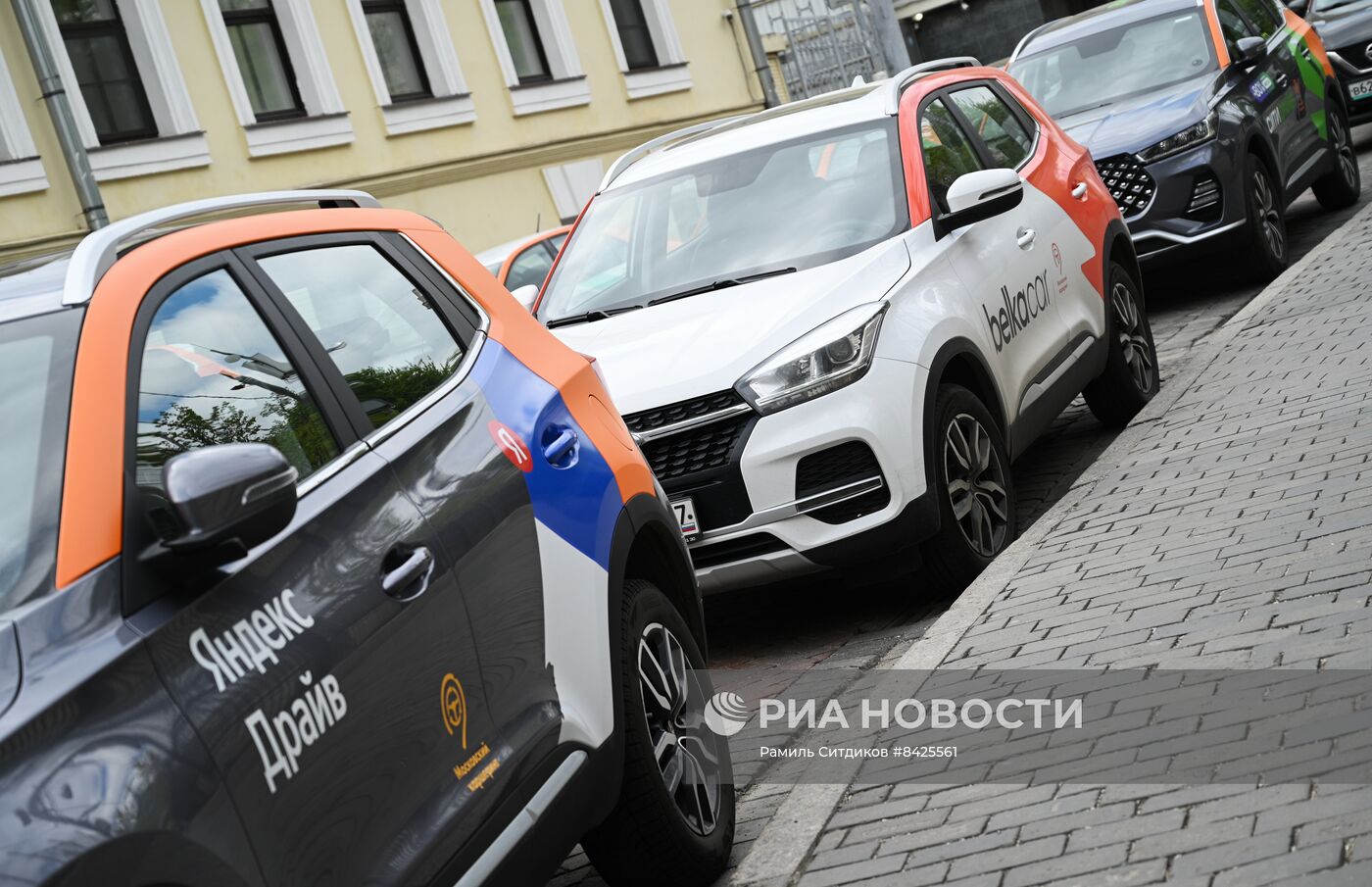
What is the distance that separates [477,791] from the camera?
3.12 m

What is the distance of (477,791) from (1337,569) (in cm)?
292

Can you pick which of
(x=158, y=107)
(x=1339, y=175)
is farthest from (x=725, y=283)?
(x=158, y=107)

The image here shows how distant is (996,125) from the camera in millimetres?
8164

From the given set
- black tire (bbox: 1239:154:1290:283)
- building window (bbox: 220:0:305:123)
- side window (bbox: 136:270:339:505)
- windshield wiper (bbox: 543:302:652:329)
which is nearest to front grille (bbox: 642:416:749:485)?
windshield wiper (bbox: 543:302:652:329)

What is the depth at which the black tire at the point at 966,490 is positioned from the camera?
6.15 meters

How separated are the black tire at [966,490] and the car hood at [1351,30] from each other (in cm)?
1297

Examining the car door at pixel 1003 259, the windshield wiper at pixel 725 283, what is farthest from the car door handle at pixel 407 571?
the car door at pixel 1003 259

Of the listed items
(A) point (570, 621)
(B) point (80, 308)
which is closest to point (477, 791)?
(A) point (570, 621)

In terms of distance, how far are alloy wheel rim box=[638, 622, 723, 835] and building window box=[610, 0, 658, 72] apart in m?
19.9

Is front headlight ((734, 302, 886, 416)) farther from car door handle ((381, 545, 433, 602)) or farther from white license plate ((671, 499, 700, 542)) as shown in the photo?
car door handle ((381, 545, 433, 602))

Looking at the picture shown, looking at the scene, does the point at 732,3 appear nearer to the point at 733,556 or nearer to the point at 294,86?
the point at 294,86

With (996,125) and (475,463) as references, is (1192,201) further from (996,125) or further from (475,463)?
(475,463)

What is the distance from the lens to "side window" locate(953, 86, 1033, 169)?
312 inches

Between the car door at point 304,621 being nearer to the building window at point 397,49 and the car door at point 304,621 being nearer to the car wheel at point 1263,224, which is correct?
the car wheel at point 1263,224
